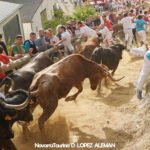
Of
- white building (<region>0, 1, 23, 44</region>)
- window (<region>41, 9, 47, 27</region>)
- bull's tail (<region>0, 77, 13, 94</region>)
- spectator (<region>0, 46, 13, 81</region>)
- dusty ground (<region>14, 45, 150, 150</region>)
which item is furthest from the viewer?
window (<region>41, 9, 47, 27</region>)

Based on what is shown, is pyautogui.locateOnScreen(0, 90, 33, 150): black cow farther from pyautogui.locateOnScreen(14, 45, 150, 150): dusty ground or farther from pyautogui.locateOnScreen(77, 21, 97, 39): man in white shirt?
pyautogui.locateOnScreen(77, 21, 97, 39): man in white shirt

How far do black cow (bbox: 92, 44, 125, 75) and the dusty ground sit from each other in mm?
1098

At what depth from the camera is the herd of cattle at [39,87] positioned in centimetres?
725

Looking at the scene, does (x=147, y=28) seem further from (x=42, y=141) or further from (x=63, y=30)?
(x=42, y=141)

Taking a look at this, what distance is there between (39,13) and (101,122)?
1646 centimetres

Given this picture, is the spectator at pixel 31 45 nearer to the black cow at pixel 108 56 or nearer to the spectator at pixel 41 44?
the spectator at pixel 41 44

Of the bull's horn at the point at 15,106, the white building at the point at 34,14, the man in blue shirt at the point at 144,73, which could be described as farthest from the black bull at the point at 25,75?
the white building at the point at 34,14

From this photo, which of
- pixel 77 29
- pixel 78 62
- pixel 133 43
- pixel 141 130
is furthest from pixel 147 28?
pixel 141 130

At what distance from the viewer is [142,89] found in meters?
10.6

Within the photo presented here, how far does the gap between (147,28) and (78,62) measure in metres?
13.5

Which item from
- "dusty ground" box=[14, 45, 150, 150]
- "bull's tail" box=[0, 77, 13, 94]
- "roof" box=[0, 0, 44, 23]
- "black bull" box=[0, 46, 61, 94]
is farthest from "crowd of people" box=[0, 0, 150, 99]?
"roof" box=[0, 0, 44, 23]

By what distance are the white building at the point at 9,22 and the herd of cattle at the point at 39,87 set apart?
6.68 meters

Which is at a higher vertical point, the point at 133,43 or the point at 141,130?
the point at 141,130

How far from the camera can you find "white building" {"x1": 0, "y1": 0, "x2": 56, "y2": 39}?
22.5 metres
